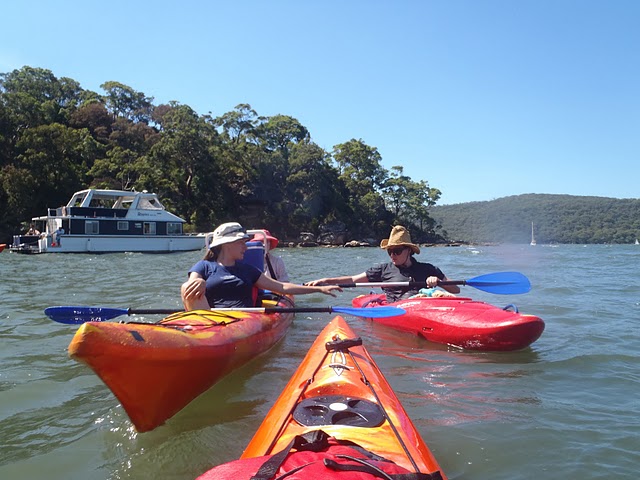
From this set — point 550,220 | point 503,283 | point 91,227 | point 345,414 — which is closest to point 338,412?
point 345,414

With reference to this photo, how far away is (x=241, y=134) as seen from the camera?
57031 millimetres

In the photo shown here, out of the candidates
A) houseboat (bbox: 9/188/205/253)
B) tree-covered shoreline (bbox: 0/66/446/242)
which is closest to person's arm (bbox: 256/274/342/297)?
houseboat (bbox: 9/188/205/253)

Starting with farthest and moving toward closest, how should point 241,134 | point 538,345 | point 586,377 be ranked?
point 241,134, point 538,345, point 586,377

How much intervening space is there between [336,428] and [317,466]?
0.48 metres

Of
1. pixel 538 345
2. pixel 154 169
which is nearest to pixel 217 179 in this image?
pixel 154 169

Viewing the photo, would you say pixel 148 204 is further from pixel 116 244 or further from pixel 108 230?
pixel 116 244

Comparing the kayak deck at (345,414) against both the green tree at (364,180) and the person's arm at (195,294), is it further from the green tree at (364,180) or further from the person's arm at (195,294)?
the green tree at (364,180)

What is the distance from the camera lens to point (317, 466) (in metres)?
1.61

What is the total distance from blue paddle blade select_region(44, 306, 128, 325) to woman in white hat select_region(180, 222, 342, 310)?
26.3 inches

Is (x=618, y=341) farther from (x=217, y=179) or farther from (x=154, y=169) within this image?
(x=217, y=179)

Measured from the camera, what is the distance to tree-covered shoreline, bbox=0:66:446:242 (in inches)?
1475

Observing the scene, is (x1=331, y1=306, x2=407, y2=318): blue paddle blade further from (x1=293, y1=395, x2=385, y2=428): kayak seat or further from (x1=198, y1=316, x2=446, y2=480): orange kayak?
(x1=293, y1=395, x2=385, y2=428): kayak seat

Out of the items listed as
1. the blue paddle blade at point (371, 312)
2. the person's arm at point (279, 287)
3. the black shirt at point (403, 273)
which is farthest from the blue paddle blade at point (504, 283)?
the person's arm at point (279, 287)

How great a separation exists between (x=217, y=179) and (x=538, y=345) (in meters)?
45.0
